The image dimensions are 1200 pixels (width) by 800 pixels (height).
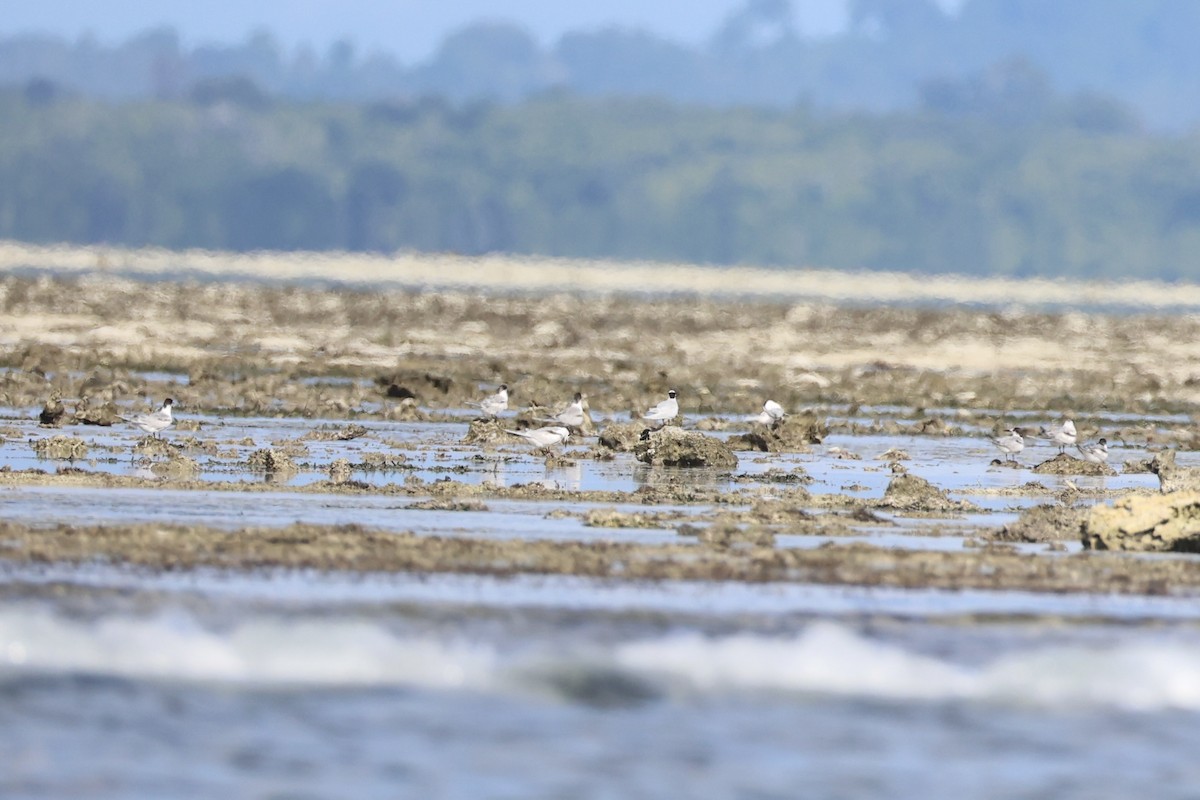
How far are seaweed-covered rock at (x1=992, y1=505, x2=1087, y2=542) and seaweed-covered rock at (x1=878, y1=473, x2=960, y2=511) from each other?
2.27 feet

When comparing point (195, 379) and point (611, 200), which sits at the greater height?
point (611, 200)

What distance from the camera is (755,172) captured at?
188 metres

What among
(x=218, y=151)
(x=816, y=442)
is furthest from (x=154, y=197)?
(x=816, y=442)

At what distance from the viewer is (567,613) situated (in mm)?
14180

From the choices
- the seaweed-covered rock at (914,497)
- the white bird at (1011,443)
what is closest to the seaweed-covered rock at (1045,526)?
the seaweed-covered rock at (914,497)

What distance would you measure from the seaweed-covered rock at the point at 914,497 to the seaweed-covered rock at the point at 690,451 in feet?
9.31

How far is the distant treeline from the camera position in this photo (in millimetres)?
174250

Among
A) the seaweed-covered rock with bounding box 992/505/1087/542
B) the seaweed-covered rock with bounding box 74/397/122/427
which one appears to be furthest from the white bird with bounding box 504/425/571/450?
the seaweed-covered rock with bounding box 992/505/1087/542

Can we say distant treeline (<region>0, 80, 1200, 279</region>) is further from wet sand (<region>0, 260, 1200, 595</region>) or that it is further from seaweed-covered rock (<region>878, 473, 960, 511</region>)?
seaweed-covered rock (<region>878, 473, 960, 511</region>)

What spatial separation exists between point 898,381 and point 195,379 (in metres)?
12.0

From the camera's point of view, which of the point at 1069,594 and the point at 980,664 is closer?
the point at 980,664

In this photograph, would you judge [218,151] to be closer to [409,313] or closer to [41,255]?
[41,255]

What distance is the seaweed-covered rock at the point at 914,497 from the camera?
754 inches

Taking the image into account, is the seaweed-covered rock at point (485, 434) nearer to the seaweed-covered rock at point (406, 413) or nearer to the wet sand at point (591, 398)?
the wet sand at point (591, 398)
